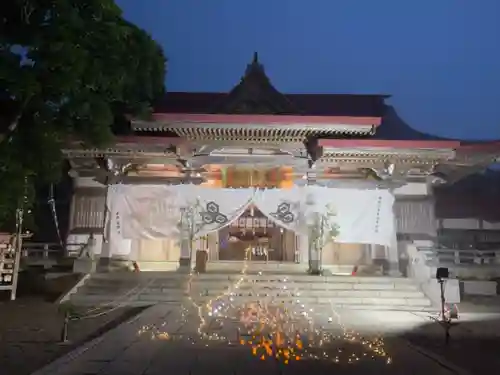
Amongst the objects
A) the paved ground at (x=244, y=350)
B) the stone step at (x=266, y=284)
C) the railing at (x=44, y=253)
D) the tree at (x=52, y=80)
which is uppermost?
the tree at (x=52, y=80)

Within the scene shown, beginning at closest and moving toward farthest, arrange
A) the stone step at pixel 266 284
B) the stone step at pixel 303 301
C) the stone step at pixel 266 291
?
the stone step at pixel 303 301, the stone step at pixel 266 291, the stone step at pixel 266 284

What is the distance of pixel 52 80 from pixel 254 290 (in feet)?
25.6

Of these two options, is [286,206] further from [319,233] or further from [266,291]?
[266,291]

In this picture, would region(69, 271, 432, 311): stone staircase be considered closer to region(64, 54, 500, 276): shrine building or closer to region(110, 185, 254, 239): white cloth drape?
region(64, 54, 500, 276): shrine building

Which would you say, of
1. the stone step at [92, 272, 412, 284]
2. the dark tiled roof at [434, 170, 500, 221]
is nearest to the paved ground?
the stone step at [92, 272, 412, 284]

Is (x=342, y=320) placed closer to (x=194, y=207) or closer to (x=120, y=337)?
(x=120, y=337)

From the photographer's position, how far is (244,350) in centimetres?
709

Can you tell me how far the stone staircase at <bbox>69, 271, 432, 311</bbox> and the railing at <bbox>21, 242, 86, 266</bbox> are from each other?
223 centimetres

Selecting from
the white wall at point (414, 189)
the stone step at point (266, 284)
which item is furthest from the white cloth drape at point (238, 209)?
the stone step at point (266, 284)

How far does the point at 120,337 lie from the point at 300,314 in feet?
15.6

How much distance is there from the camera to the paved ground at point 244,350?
5.98 m

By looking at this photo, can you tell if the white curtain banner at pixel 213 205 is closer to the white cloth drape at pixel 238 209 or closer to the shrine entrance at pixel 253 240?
the white cloth drape at pixel 238 209

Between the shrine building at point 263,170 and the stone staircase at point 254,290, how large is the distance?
1.31 m

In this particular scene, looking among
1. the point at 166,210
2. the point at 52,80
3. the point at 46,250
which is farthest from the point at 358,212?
the point at 46,250
